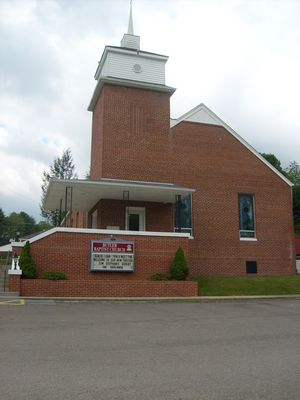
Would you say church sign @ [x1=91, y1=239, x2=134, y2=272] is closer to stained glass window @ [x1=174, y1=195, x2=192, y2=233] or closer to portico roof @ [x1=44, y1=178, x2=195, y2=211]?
portico roof @ [x1=44, y1=178, x2=195, y2=211]

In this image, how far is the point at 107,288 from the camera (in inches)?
698

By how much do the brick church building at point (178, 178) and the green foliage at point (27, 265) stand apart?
502 centimetres

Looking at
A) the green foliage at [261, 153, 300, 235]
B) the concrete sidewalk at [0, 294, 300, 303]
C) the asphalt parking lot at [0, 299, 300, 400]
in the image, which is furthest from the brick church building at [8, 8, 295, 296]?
the green foliage at [261, 153, 300, 235]

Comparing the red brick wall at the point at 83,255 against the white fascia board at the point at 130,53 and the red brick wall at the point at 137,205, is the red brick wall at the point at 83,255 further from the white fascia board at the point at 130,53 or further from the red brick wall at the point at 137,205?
the white fascia board at the point at 130,53

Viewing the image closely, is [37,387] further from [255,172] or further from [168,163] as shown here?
[255,172]

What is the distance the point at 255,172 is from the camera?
2783 centimetres

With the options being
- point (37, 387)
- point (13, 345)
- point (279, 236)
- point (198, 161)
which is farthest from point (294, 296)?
point (37, 387)

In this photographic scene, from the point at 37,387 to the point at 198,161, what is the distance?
2181cm

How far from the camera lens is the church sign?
18812 millimetres

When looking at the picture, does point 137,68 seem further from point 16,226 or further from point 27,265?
point 16,226

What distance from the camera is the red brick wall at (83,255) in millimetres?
18281

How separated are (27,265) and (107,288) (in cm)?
315

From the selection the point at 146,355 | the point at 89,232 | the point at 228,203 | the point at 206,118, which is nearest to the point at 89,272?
the point at 89,232

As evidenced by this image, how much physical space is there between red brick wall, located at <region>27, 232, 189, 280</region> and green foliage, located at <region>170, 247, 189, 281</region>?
58 cm
